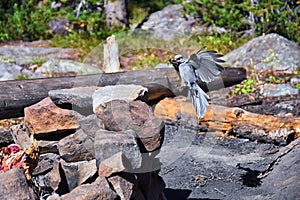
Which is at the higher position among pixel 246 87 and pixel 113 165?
pixel 113 165

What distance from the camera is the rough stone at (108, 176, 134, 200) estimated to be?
2.27 m

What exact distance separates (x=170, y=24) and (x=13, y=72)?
→ 396cm

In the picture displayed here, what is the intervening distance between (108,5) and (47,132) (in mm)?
6967

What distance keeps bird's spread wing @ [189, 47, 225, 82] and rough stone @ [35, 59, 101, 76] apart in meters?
4.35

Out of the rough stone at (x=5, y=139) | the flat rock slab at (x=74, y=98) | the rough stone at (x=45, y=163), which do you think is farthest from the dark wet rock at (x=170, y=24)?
the flat rock slab at (x=74, y=98)

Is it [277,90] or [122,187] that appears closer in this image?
[122,187]

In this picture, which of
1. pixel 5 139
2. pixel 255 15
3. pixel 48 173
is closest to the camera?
pixel 48 173

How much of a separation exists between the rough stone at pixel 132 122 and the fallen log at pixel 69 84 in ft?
5.90

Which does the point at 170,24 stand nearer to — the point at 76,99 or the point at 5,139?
the point at 5,139

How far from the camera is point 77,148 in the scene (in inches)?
98.7

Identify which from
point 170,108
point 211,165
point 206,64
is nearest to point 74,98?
point 206,64

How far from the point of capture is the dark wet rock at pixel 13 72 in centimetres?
657

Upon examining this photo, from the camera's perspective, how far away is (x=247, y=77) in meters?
6.66

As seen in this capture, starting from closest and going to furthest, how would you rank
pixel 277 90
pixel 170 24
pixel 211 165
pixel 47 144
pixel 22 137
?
pixel 47 144 < pixel 22 137 < pixel 211 165 < pixel 277 90 < pixel 170 24
